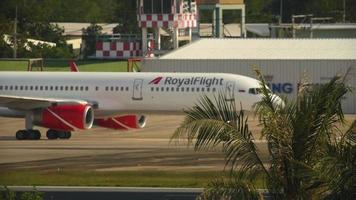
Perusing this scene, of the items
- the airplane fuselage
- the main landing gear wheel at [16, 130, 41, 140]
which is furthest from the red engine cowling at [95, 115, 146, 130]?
the main landing gear wheel at [16, 130, 41, 140]

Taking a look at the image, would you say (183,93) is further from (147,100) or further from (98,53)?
(98,53)

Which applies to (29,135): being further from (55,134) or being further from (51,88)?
(51,88)

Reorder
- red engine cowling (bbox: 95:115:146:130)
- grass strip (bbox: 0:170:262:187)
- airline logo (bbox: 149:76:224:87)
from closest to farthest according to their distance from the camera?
grass strip (bbox: 0:170:262:187), airline logo (bbox: 149:76:224:87), red engine cowling (bbox: 95:115:146:130)

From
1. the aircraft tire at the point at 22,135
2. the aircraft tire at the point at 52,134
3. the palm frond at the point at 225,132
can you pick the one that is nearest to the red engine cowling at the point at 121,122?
the aircraft tire at the point at 52,134

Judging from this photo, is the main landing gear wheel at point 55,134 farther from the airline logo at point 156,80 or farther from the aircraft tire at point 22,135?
the airline logo at point 156,80

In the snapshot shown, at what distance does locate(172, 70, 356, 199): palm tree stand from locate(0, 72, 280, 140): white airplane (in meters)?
24.1

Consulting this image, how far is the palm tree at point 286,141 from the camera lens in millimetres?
13867

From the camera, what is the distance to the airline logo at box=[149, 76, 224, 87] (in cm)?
3953

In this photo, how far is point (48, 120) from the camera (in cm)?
3962

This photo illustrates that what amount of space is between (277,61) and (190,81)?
492 inches

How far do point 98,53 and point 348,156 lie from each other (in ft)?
175

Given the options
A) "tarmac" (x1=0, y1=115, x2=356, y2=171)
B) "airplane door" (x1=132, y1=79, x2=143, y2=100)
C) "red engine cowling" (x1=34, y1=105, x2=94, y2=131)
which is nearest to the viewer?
"tarmac" (x1=0, y1=115, x2=356, y2=171)

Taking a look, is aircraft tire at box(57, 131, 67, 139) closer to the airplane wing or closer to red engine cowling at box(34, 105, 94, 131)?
red engine cowling at box(34, 105, 94, 131)

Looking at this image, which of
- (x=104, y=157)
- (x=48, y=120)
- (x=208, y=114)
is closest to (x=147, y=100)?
(x=48, y=120)
